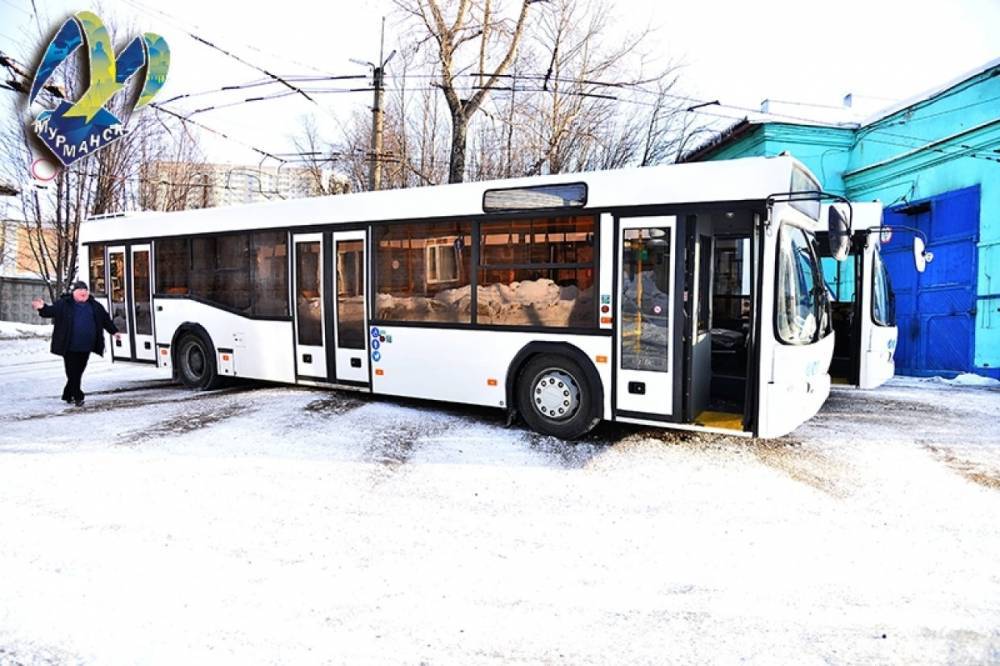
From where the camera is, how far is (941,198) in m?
13.4

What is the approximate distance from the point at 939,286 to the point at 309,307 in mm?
12148

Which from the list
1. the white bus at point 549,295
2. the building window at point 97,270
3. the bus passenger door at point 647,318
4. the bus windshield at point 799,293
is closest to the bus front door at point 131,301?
the building window at point 97,270

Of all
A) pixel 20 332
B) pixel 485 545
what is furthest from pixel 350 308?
pixel 20 332

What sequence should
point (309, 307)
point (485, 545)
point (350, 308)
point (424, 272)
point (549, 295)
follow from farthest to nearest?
point (309, 307) < point (350, 308) < point (424, 272) < point (549, 295) < point (485, 545)

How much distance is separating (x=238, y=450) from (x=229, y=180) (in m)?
19.0

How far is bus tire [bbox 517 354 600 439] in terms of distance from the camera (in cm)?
697

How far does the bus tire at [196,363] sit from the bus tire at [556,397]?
5.49 metres

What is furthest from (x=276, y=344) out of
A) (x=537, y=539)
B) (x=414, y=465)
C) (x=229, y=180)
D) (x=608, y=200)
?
(x=229, y=180)

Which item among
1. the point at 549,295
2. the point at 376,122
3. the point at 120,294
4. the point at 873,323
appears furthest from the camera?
the point at 376,122

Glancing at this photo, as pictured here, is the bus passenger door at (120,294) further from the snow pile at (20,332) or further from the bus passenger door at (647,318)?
the snow pile at (20,332)

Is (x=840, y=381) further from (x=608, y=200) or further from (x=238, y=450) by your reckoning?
(x=238, y=450)

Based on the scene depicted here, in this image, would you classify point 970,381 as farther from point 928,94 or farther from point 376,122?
point 376,122

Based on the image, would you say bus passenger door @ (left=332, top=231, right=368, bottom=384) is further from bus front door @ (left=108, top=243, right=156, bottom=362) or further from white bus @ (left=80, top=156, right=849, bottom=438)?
bus front door @ (left=108, top=243, right=156, bottom=362)

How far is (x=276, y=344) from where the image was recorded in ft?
31.4
